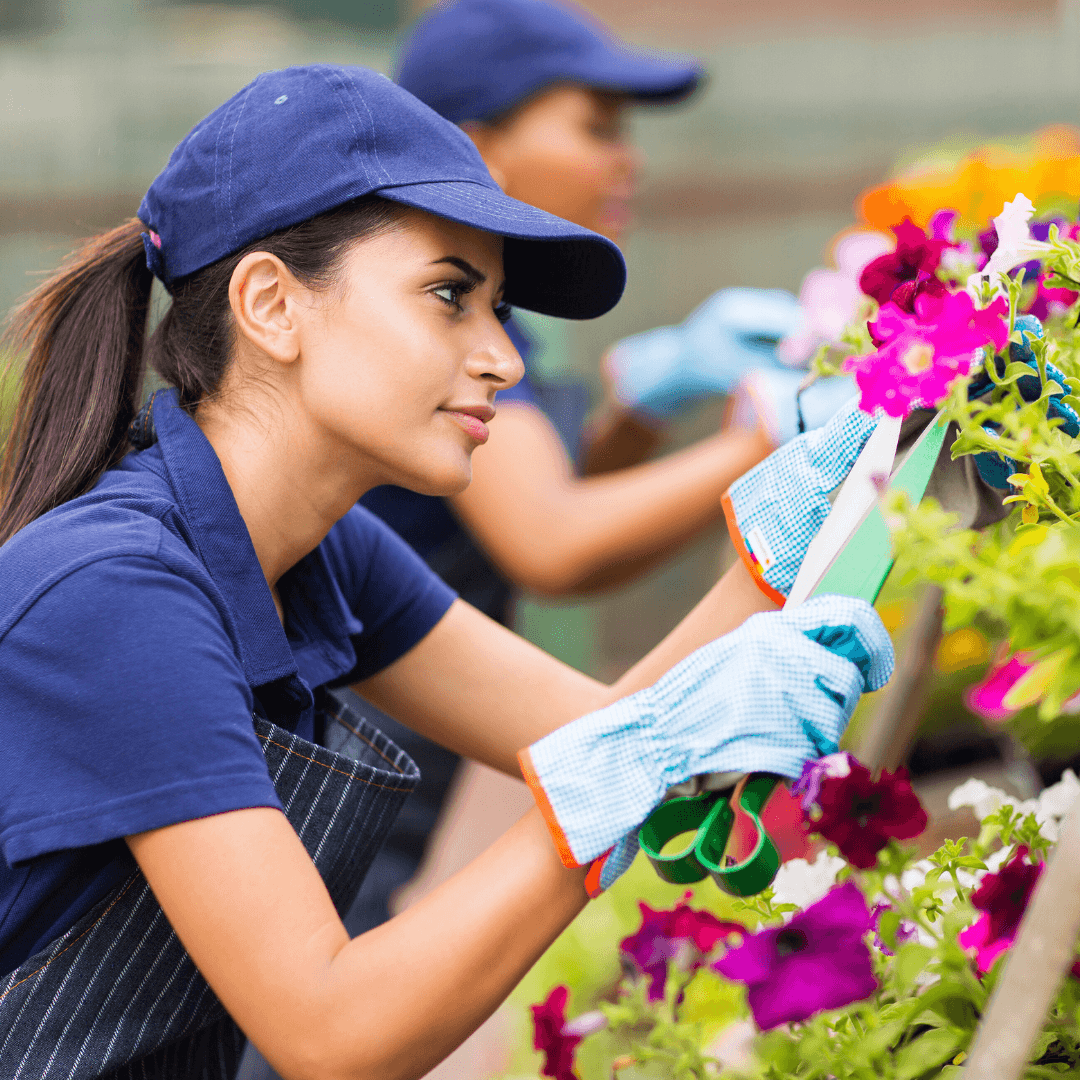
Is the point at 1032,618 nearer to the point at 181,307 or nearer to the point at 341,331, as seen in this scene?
the point at 341,331

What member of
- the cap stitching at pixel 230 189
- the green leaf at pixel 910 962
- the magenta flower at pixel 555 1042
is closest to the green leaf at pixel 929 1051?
the green leaf at pixel 910 962

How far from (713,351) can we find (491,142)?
20.7 inches

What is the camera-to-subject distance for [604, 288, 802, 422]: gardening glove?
2029 mm

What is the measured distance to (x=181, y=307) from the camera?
1.12 meters

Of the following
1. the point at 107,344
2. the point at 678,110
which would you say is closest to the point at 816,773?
the point at 107,344

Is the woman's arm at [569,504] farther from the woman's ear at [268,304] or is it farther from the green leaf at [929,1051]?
the green leaf at [929,1051]

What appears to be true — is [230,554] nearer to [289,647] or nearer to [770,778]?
[289,647]

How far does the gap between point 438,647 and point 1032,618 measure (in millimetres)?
794

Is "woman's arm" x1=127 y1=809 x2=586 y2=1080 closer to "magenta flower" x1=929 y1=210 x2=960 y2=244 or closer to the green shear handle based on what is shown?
the green shear handle

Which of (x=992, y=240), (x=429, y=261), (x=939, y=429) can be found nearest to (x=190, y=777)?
(x=429, y=261)

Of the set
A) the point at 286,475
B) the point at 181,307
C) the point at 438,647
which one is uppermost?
the point at 181,307

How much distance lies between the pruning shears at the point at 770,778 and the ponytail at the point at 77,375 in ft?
2.02

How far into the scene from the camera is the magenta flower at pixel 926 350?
702 millimetres

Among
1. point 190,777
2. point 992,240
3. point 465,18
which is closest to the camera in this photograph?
point 190,777
